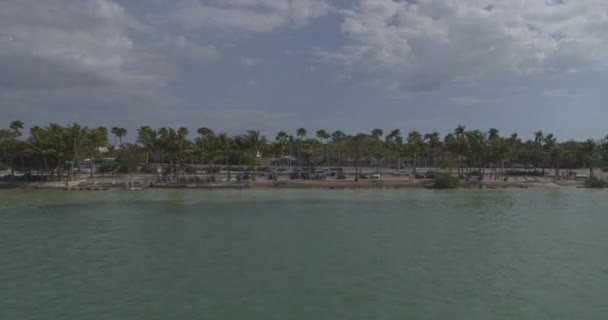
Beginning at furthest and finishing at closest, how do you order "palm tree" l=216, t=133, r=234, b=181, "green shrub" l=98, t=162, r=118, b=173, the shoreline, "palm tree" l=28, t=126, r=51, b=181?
"green shrub" l=98, t=162, r=118, b=173, "palm tree" l=216, t=133, r=234, b=181, "palm tree" l=28, t=126, r=51, b=181, the shoreline

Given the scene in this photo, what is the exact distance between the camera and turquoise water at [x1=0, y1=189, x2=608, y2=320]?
52.1 ft

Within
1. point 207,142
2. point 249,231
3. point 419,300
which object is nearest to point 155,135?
point 207,142

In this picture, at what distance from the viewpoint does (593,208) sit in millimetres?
43688

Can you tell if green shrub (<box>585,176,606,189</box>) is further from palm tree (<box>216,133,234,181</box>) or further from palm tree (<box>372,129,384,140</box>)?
palm tree (<box>372,129,384,140</box>)

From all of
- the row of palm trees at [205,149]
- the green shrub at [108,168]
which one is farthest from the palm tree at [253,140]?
the green shrub at [108,168]

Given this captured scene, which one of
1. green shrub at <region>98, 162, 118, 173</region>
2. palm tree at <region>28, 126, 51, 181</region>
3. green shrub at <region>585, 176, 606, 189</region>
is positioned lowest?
green shrub at <region>585, 176, 606, 189</region>

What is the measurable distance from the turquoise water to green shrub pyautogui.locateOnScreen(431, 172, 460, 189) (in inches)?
1151

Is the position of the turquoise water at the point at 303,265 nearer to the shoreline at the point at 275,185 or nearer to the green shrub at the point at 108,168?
the shoreline at the point at 275,185

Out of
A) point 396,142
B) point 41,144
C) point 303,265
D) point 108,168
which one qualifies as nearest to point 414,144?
point 396,142

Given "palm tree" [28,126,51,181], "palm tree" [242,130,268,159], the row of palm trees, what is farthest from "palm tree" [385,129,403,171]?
"palm tree" [28,126,51,181]

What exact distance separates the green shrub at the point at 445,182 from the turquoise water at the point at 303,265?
29224mm

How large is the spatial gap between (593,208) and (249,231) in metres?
30.7

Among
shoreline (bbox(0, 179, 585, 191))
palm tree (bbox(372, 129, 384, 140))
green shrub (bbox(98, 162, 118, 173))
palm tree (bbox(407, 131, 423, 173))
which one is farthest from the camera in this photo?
palm tree (bbox(372, 129, 384, 140))

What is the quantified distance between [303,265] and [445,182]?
171 feet
